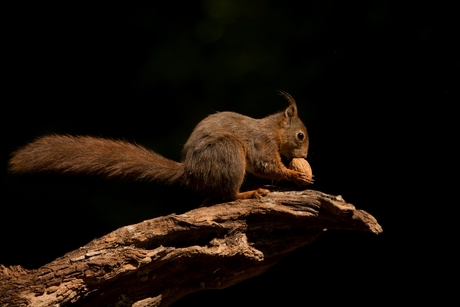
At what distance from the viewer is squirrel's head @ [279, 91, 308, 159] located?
3.04m

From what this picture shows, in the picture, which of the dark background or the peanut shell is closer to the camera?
the peanut shell

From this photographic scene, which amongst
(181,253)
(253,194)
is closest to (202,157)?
(253,194)

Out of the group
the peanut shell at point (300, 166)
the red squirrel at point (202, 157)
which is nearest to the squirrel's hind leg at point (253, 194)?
the red squirrel at point (202, 157)

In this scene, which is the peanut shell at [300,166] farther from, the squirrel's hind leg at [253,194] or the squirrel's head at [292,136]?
the squirrel's hind leg at [253,194]

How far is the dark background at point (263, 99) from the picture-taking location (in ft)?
11.0

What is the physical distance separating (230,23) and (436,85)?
3.56 ft

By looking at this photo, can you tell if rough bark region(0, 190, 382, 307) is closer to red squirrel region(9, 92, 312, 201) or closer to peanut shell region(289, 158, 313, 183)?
red squirrel region(9, 92, 312, 201)

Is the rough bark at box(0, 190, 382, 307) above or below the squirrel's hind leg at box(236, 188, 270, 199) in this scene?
below

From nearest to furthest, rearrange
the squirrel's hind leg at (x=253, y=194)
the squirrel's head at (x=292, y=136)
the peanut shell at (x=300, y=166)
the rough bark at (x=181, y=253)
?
the rough bark at (x=181, y=253)
the squirrel's hind leg at (x=253, y=194)
the peanut shell at (x=300, y=166)
the squirrel's head at (x=292, y=136)

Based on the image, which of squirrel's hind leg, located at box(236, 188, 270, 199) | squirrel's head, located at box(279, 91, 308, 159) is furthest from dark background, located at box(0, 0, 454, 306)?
squirrel's hind leg, located at box(236, 188, 270, 199)

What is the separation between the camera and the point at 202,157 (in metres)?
2.75

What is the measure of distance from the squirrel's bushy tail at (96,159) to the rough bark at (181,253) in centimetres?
37

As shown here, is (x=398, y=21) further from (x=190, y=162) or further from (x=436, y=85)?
(x=190, y=162)

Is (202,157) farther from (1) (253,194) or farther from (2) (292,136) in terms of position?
(2) (292,136)
